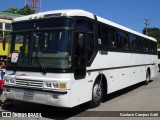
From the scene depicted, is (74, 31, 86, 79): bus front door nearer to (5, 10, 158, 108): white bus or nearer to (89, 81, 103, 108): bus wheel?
(5, 10, 158, 108): white bus

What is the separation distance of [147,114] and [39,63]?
3651 millimetres

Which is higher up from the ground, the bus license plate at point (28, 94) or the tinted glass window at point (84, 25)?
the tinted glass window at point (84, 25)

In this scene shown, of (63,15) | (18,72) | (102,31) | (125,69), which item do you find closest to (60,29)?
(63,15)

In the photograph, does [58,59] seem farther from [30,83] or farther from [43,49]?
[30,83]

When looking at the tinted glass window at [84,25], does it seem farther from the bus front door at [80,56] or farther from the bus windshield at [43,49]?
the bus windshield at [43,49]

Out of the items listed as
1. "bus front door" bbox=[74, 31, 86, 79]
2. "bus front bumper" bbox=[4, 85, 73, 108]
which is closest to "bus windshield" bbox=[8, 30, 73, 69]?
"bus front door" bbox=[74, 31, 86, 79]

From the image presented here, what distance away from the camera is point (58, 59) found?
7043 mm

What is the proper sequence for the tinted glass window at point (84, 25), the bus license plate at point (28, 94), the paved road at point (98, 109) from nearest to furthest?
the bus license plate at point (28, 94) → the tinted glass window at point (84, 25) → the paved road at point (98, 109)

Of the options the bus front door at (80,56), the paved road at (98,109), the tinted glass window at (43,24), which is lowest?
the paved road at (98,109)

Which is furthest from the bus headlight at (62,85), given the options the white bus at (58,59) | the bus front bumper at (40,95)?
the bus front bumper at (40,95)

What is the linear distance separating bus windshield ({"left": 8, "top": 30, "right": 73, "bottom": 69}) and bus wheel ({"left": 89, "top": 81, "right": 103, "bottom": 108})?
196cm

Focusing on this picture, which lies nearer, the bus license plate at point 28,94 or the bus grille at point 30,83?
the bus grille at point 30,83

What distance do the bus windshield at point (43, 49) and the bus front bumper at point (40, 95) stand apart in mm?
673

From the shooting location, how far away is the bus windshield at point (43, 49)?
707 cm
